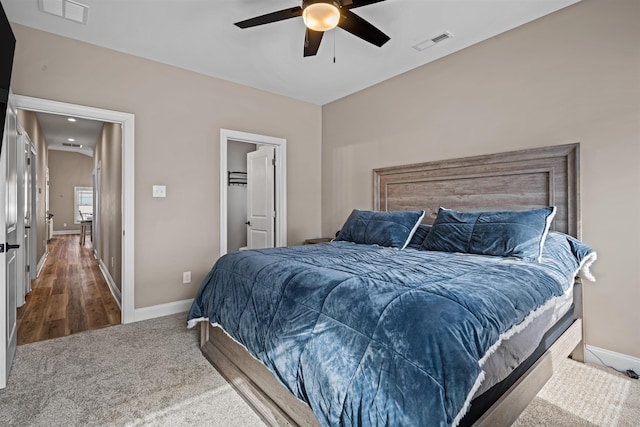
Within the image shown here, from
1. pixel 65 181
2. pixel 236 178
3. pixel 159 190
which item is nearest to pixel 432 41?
pixel 159 190

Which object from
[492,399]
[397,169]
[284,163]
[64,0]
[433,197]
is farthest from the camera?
[284,163]

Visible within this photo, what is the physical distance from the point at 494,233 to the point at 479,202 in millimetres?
698

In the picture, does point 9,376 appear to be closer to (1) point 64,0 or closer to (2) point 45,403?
(2) point 45,403

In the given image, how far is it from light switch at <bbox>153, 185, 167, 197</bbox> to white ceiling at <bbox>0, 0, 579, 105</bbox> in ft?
4.31

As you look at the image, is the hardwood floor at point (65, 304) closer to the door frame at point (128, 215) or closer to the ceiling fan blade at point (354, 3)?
the door frame at point (128, 215)

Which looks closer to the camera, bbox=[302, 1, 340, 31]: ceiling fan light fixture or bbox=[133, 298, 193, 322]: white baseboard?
bbox=[302, 1, 340, 31]: ceiling fan light fixture

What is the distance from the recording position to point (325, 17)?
1973mm

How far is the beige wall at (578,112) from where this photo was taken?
228cm

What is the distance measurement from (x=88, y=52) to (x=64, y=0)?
66 centimetres

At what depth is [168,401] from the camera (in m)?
1.91

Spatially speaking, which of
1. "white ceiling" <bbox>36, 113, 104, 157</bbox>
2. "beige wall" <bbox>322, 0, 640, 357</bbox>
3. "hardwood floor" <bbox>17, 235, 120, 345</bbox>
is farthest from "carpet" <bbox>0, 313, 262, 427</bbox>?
"white ceiling" <bbox>36, 113, 104, 157</bbox>

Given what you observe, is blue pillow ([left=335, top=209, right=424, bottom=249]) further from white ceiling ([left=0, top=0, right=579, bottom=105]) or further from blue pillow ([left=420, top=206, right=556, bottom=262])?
white ceiling ([left=0, top=0, right=579, bottom=105])

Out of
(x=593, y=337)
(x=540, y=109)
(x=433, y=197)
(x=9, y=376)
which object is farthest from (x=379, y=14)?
(x=9, y=376)

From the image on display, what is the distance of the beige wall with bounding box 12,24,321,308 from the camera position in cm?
288
